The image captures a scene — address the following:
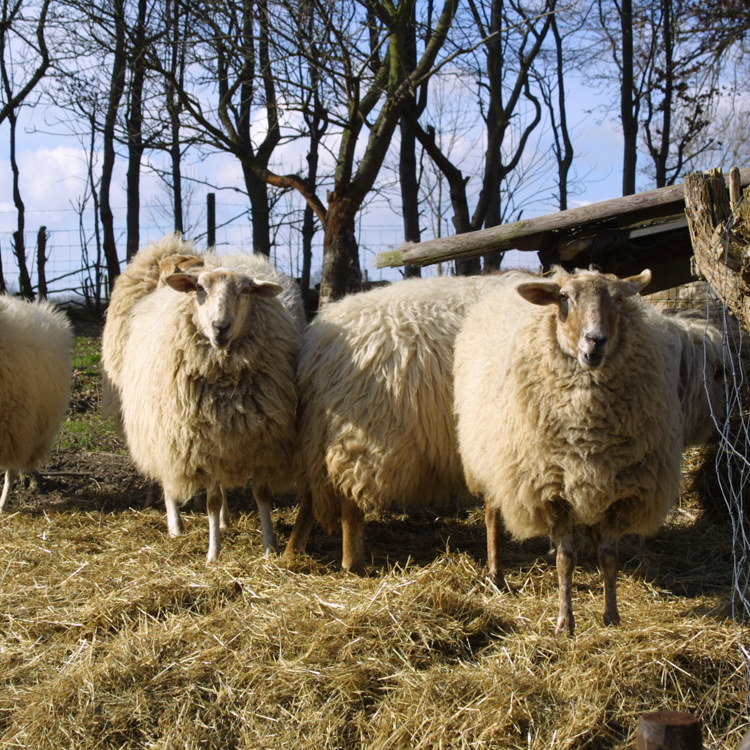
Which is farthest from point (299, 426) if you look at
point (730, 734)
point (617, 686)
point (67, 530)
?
point (730, 734)

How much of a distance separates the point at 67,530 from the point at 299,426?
6.66 ft

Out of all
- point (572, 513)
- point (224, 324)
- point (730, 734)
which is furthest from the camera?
point (224, 324)

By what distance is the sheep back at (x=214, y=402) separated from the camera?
17.8ft

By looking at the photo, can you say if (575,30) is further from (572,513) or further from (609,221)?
(572,513)

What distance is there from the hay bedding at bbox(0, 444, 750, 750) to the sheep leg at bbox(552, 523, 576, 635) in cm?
8

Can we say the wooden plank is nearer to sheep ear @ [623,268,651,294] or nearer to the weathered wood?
sheep ear @ [623,268,651,294]

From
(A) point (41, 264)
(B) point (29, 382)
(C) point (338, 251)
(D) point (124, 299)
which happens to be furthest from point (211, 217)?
(B) point (29, 382)

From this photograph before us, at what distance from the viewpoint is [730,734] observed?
332 cm

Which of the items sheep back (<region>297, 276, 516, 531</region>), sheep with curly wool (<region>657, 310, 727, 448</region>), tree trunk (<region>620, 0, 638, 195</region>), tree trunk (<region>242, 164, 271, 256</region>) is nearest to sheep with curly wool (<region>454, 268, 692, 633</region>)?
sheep back (<region>297, 276, 516, 531</region>)

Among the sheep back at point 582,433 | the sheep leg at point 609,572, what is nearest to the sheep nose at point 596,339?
the sheep back at point 582,433

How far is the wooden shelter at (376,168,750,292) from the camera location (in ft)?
20.3

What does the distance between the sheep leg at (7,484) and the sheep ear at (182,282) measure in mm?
2709

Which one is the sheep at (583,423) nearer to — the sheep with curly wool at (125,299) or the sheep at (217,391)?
the sheep at (217,391)

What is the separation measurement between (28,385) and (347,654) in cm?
427
